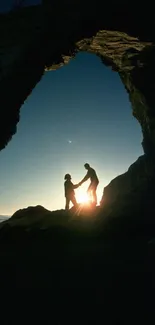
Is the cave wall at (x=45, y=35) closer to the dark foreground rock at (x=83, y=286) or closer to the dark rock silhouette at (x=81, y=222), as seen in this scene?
the dark rock silhouette at (x=81, y=222)

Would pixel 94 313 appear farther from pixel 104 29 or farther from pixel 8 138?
pixel 104 29

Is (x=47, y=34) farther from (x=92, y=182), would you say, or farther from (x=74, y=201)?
(x=74, y=201)

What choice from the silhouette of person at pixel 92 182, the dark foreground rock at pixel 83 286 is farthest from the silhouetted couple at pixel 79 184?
the dark foreground rock at pixel 83 286

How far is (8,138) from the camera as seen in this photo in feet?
61.3

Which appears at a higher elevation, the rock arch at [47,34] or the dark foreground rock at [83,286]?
the rock arch at [47,34]

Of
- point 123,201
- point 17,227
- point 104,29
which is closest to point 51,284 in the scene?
point 17,227

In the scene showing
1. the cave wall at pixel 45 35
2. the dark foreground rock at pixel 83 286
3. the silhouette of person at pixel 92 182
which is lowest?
the dark foreground rock at pixel 83 286

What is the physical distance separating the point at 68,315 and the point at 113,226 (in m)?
14.8

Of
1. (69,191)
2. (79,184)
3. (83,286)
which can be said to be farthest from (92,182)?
(83,286)

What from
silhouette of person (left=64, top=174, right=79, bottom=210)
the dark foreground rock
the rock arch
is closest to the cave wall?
the rock arch

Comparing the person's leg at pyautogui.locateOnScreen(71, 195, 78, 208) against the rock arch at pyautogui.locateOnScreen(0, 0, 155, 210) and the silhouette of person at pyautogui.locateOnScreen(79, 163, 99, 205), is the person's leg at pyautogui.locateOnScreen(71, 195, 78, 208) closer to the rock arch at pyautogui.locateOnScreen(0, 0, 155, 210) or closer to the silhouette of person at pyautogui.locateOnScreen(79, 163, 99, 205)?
the silhouette of person at pyautogui.locateOnScreen(79, 163, 99, 205)

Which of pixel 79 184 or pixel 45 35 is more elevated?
pixel 45 35

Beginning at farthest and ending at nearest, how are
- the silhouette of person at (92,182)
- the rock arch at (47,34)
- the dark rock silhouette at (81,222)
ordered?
the silhouette of person at (92,182)
the rock arch at (47,34)
the dark rock silhouette at (81,222)

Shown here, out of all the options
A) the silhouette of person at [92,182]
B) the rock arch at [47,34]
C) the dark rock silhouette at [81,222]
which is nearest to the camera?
the dark rock silhouette at [81,222]
